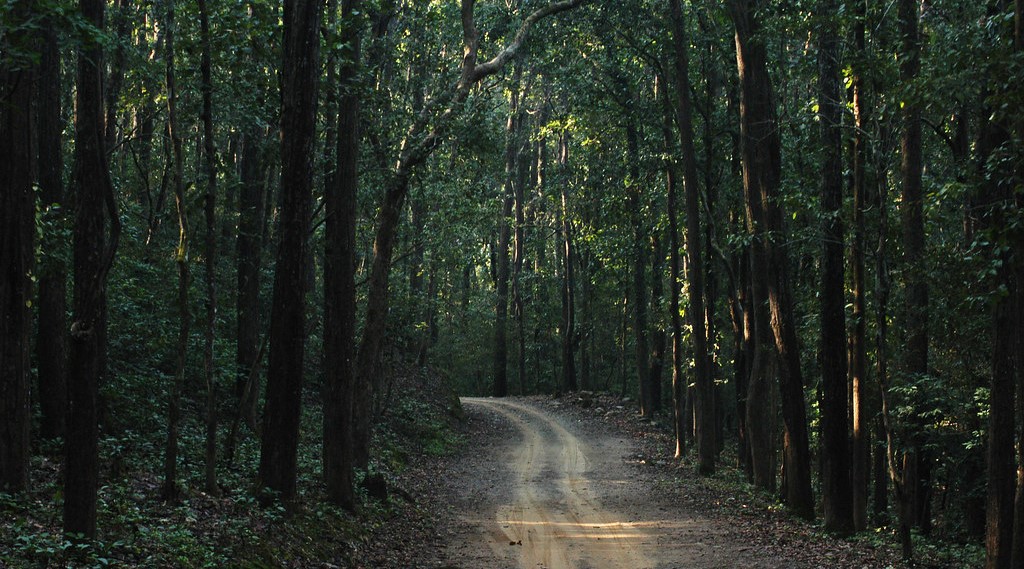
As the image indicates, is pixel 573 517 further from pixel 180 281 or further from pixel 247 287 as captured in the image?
pixel 247 287

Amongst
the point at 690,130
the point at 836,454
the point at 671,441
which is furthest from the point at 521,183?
the point at 836,454

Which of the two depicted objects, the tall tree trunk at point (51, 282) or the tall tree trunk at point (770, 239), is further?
the tall tree trunk at point (770, 239)

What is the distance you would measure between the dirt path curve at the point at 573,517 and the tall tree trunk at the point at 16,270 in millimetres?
5710

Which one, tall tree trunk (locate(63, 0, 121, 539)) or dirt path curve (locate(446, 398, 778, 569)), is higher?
tall tree trunk (locate(63, 0, 121, 539))

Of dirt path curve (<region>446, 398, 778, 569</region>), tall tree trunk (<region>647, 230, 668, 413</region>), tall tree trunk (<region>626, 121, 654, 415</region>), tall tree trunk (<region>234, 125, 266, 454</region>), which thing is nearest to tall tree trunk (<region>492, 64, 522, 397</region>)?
tall tree trunk (<region>647, 230, 668, 413</region>)

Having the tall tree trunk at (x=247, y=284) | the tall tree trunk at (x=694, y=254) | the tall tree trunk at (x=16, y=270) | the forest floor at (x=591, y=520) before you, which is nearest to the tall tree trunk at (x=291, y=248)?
the forest floor at (x=591, y=520)

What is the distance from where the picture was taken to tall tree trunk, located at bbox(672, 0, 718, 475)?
20469 mm

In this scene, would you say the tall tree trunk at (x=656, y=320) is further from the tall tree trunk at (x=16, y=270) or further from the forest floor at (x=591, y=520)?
the tall tree trunk at (x=16, y=270)

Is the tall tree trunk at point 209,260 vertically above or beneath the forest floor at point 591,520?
above

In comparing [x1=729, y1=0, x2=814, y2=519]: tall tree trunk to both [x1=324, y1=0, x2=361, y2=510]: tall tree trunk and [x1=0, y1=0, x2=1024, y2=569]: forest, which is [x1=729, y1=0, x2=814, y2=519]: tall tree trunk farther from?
[x1=324, y1=0, x2=361, y2=510]: tall tree trunk

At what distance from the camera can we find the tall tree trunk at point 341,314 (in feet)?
43.3

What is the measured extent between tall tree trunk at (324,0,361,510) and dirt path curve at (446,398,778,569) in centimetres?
225

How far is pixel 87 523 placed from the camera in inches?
288

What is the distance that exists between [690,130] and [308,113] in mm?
12428
